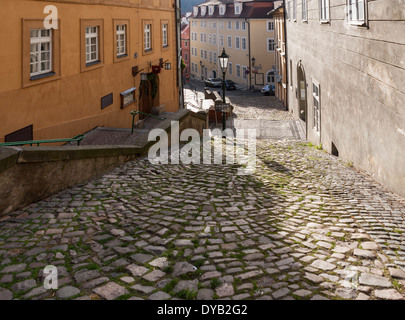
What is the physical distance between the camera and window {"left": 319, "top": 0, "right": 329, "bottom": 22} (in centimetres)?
1298

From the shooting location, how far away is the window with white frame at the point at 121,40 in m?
15.5

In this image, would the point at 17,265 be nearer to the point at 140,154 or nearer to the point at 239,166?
the point at 140,154

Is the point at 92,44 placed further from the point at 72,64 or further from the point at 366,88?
the point at 366,88

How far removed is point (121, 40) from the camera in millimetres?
15812

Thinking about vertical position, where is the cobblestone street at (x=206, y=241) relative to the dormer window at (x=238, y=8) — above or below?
below

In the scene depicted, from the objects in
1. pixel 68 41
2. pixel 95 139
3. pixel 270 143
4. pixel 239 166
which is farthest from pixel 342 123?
pixel 68 41

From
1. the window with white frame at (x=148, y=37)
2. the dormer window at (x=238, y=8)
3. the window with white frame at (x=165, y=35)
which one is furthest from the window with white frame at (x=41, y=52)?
the dormer window at (x=238, y=8)

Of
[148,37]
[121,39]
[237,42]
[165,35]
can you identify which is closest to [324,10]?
[121,39]

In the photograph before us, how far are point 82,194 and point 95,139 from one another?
4.97 m

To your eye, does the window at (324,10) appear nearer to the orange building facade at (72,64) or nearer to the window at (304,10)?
the window at (304,10)

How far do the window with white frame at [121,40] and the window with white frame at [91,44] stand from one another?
1.85 meters

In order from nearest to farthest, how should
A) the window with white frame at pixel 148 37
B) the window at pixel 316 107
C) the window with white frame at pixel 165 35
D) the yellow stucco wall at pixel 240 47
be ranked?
1. the window at pixel 316 107
2. the window with white frame at pixel 148 37
3. the window with white frame at pixel 165 35
4. the yellow stucco wall at pixel 240 47

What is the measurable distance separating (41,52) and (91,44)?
2994mm

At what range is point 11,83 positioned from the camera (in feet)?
30.2
